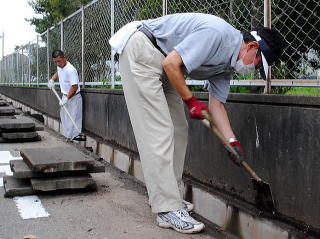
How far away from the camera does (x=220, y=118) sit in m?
3.24

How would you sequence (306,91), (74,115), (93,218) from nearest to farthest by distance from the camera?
1. (306,91)
2. (93,218)
3. (74,115)

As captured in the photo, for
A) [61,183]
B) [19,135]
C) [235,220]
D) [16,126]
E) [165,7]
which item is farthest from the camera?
[19,135]

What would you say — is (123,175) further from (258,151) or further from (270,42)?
(270,42)

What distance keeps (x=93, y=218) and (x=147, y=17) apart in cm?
294

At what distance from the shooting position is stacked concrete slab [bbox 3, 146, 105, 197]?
418 cm

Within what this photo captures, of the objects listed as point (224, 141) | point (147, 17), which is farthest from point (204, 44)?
point (147, 17)

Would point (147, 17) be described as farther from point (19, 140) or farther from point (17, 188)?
point (19, 140)

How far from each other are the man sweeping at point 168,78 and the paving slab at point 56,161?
1.20m

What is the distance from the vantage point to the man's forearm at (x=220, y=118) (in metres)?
3.20

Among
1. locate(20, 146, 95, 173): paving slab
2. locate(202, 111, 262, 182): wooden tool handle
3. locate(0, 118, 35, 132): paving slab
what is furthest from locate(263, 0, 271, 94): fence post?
locate(0, 118, 35, 132): paving slab

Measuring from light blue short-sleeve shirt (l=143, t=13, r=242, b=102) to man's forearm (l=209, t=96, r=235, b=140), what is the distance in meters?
0.05

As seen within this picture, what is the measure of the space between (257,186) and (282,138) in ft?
1.34

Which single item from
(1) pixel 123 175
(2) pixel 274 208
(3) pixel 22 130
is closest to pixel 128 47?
(2) pixel 274 208

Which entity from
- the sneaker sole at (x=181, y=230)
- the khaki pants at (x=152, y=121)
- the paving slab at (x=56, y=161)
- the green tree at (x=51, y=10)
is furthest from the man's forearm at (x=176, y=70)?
the green tree at (x=51, y=10)
